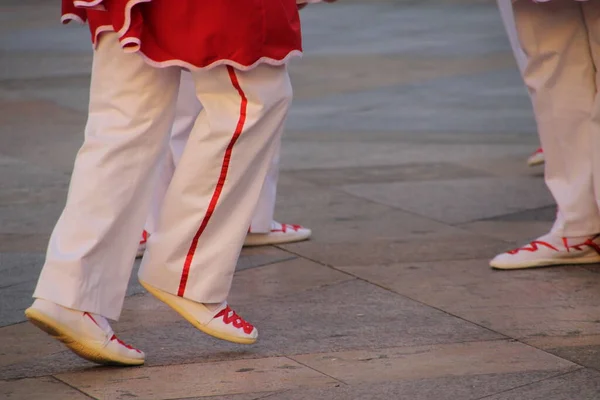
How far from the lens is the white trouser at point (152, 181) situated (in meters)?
3.40

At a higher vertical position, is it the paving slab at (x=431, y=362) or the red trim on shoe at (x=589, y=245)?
the paving slab at (x=431, y=362)

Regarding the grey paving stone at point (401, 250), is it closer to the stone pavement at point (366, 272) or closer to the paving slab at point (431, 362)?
the stone pavement at point (366, 272)

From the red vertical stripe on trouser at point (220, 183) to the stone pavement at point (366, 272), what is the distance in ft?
0.89

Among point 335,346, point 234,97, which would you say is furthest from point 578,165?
point 234,97

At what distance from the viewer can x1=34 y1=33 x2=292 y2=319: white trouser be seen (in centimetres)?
340

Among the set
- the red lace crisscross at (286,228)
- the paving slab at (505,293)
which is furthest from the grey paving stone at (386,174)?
the paving slab at (505,293)

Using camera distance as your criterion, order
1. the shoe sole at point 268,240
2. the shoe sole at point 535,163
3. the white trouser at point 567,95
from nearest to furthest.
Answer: the white trouser at point 567,95 → the shoe sole at point 268,240 → the shoe sole at point 535,163

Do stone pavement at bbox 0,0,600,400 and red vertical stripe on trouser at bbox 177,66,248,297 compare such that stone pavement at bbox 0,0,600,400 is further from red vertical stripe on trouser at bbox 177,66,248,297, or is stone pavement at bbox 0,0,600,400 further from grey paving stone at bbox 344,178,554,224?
red vertical stripe on trouser at bbox 177,66,248,297

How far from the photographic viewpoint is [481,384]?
134 inches

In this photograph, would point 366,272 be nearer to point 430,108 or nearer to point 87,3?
point 87,3

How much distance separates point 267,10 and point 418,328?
1.15 meters

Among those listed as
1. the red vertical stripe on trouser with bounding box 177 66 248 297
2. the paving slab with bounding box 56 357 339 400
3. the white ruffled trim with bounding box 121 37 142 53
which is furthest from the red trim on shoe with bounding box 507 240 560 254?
the white ruffled trim with bounding box 121 37 142 53

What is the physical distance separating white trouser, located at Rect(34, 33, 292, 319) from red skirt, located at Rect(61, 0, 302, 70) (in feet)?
0.21

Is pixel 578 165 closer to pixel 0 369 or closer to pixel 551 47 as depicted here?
pixel 551 47
